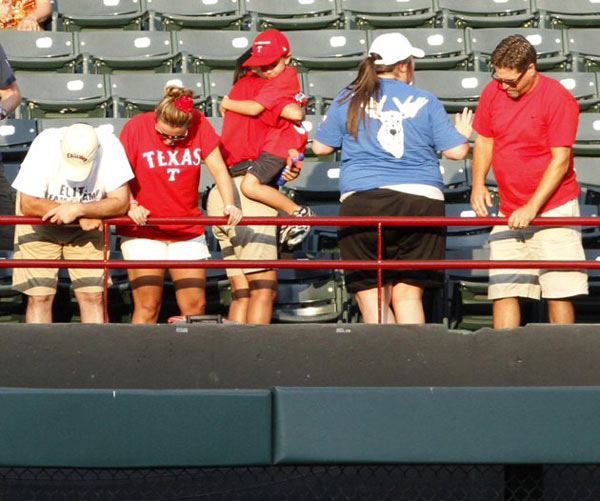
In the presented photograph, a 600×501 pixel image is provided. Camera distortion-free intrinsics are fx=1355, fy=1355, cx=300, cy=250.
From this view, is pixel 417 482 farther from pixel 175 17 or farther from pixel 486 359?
pixel 175 17

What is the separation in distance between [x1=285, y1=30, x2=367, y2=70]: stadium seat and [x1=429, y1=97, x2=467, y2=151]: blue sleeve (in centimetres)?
389

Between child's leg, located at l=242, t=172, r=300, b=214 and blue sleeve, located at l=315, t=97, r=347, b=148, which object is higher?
blue sleeve, located at l=315, t=97, r=347, b=148

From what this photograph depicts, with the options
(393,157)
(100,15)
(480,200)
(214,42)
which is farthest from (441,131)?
(100,15)

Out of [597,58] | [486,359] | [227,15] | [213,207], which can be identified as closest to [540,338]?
[486,359]

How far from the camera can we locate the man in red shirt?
6699mm

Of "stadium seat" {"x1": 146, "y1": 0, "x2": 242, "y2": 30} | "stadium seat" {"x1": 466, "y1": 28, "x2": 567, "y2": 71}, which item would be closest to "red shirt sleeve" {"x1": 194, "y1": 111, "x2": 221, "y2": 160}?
"stadium seat" {"x1": 466, "y1": 28, "x2": 567, "y2": 71}

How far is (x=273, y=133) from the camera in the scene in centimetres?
731

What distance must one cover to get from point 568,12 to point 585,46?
0.59 meters

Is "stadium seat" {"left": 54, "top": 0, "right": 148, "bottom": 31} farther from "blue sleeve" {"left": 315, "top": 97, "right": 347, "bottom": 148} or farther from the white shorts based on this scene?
"blue sleeve" {"left": 315, "top": 97, "right": 347, "bottom": 148}

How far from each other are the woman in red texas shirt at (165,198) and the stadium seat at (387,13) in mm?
4501

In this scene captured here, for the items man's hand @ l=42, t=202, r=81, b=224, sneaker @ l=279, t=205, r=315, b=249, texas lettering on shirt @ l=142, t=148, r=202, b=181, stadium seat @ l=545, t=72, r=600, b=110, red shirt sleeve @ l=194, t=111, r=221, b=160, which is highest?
stadium seat @ l=545, t=72, r=600, b=110

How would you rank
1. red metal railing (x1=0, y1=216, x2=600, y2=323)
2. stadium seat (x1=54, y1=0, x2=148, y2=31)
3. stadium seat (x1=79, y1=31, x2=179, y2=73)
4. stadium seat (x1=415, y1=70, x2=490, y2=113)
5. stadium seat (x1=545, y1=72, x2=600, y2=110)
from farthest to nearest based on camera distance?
stadium seat (x1=54, y1=0, x2=148, y2=31), stadium seat (x1=79, y1=31, x2=179, y2=73), stadium seat (x1=545, y1=72, x2=600, y2=110), stadium seat (x1=415, y1=70, x2=490, y2=113), red metal railing (x1=0, y1=216, x2=600, y2=323)

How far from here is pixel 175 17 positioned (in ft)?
36.6

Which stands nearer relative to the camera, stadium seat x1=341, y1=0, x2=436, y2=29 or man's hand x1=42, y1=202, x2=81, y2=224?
man's hand x1=42, y1=202, x2=81, y2=224
